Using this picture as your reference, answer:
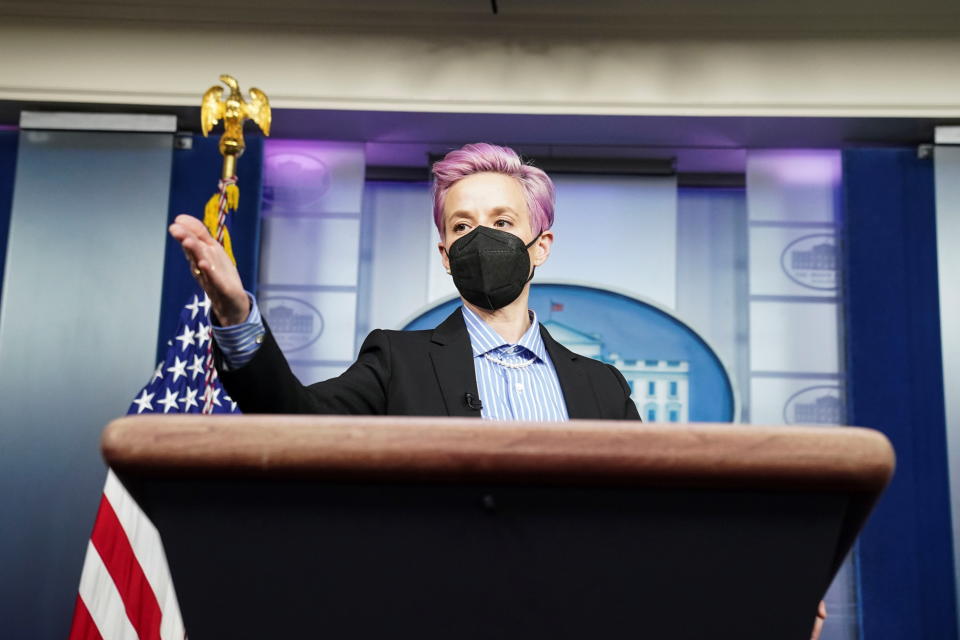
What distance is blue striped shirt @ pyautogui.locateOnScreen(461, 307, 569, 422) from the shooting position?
1.24 metres

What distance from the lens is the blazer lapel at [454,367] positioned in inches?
45.4

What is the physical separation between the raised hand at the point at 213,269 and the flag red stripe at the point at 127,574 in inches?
102

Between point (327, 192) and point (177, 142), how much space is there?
2.27 ft

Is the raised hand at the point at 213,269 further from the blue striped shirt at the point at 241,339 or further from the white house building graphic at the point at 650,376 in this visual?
the white house building graphic at the point at 650,376

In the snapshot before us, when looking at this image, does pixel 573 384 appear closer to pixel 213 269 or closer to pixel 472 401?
pixel 472 401

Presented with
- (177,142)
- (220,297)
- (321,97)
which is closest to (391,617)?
(220,297)

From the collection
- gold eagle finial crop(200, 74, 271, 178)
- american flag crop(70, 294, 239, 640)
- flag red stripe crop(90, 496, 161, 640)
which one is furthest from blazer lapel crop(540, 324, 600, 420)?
flag red stripe crop(90, 496, 161, 640)

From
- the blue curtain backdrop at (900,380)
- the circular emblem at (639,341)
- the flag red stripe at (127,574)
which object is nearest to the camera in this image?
the flag red stripe at (127,574)

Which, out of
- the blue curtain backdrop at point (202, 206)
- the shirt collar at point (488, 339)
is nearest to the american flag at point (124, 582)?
the blue curtain backdrop at point (202, 206)

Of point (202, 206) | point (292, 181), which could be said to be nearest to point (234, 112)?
point (202, 206)

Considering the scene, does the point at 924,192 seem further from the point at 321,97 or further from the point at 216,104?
the point at 216,104

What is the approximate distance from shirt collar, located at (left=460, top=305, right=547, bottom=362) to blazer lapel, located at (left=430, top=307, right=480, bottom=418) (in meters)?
0.03

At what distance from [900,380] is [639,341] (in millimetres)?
1101

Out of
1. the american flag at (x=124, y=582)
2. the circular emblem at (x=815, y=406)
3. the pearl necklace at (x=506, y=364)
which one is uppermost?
the circular emblem at (x=815, y=406)
